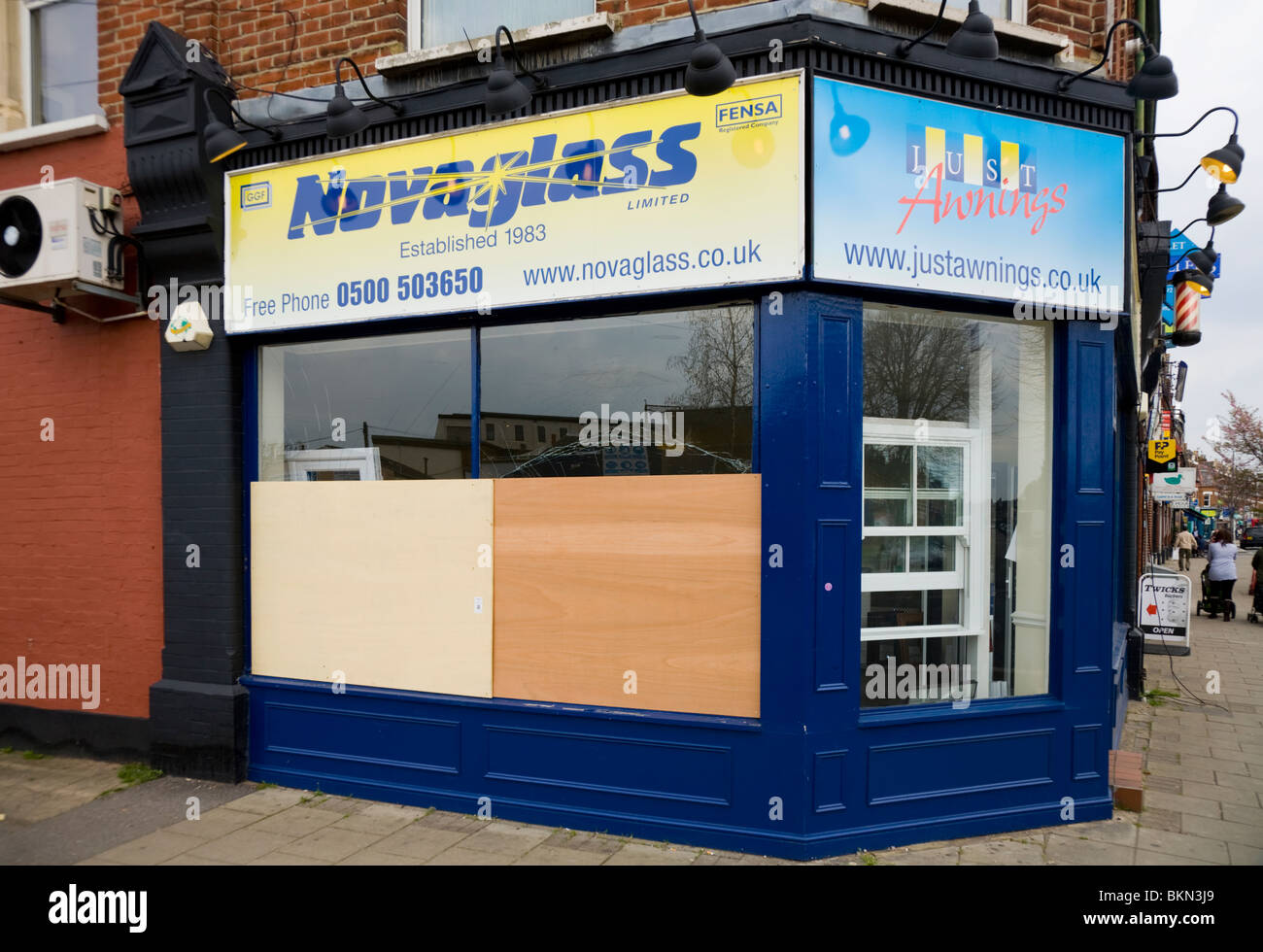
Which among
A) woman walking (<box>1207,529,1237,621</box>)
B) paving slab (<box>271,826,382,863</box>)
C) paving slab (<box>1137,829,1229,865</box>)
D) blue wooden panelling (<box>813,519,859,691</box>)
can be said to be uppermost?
blue wooden panelling (<box>813,519,859,691</box>)

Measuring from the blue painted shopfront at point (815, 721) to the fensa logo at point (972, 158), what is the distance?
714 millimetres

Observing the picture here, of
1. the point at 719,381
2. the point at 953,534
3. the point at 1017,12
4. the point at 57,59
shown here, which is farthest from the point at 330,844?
the point at 57,59

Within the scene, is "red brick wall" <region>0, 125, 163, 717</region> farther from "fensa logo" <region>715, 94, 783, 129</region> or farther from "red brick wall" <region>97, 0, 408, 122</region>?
"fensa logo" <region>715, 94, 783, 129</region>

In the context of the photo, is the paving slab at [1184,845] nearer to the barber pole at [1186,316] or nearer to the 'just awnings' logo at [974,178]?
the 'just awnings' logo at [974,178]

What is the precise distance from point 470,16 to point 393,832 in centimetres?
549

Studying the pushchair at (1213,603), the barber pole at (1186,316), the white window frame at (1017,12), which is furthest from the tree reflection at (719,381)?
the pushchair at (1213,603)

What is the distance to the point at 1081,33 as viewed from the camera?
Result: 5516 mm

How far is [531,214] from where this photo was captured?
529cm

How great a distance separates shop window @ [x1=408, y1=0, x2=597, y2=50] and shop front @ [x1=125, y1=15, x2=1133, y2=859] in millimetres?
855

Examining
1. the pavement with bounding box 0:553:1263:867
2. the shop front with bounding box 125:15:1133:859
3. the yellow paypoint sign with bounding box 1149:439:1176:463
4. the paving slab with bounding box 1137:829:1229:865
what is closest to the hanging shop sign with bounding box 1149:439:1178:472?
the yellow paypoint sign with bounding box 1149:439:1176:463

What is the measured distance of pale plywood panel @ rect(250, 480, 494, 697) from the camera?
18.3 ft

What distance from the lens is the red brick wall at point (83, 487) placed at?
657cm
